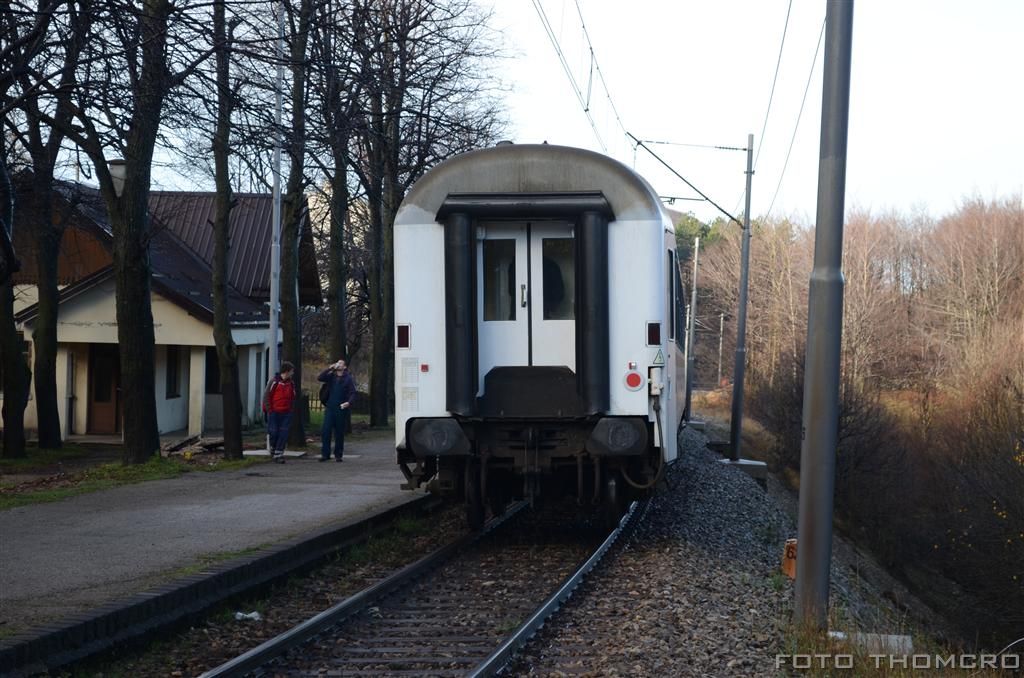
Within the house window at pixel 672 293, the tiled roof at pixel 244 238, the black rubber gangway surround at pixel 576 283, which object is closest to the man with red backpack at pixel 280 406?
the house window at pixel 672 293

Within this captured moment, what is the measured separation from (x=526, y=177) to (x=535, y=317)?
3.94 ft

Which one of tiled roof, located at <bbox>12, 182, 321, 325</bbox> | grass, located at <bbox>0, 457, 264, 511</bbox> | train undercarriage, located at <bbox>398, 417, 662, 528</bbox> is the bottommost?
grass, located at <bbox>0, 457, 264, 511</bbox>

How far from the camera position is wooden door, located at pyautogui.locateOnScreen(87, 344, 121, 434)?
101 ft

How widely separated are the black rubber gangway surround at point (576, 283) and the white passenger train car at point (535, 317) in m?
0.01

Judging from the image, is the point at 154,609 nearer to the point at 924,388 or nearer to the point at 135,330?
the point at 135,330

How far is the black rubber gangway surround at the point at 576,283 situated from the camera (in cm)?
991

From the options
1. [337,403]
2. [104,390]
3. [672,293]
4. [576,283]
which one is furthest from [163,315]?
[576,283]

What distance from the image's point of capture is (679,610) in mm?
8188

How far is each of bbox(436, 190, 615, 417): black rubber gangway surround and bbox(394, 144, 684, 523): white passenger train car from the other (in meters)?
0.01

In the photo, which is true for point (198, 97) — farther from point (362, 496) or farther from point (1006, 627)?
point (1006, 627)

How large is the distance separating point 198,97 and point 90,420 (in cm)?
2195

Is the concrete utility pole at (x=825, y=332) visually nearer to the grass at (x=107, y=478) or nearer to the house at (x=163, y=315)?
the grass at (x=107, y=478)

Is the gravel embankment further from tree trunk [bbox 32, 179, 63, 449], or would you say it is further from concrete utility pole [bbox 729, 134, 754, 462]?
tree trunk [bbox 32, 179, 63, 449]

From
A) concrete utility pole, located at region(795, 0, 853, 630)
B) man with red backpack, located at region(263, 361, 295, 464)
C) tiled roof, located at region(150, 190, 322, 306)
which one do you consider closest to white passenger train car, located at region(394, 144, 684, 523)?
concrete utility pole, located at region(795, 0, 853, 630)
